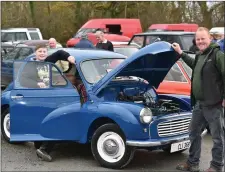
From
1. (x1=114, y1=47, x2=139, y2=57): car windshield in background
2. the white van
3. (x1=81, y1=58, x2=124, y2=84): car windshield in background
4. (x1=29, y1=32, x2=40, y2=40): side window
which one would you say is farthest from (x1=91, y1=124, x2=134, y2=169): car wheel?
(x1=29, y1=32, x2=40, y2=40): side window

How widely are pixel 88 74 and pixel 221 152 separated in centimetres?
239

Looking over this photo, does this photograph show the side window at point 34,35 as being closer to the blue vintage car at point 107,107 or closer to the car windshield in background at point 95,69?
the blue vintage car at point 107,107

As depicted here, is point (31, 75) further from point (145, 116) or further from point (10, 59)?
point (10, 59)

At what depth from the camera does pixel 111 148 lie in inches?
230

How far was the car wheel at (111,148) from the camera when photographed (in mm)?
5754

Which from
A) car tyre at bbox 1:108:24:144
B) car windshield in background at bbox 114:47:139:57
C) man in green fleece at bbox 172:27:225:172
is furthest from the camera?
car windshield in background at bbox 114:47:139:57

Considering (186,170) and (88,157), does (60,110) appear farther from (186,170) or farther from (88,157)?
(186,170)

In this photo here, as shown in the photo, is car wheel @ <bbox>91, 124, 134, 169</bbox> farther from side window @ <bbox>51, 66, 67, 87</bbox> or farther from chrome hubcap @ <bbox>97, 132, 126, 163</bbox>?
side window @ <bbox>51, 66, 67, 87</bbox>

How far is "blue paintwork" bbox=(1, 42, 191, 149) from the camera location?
18.4 feet

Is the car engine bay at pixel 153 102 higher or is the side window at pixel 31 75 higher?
the side window at pixel 31 75

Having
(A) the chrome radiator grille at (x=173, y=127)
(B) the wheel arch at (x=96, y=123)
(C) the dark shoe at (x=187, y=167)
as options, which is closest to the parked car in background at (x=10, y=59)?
(B) the wheel arch at (x=96, y=123)

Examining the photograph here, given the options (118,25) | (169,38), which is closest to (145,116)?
(169,38)

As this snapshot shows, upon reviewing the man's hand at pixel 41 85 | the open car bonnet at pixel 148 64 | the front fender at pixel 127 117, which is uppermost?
the open car bonnet at pixel 148 64

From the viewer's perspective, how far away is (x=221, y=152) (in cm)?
527
